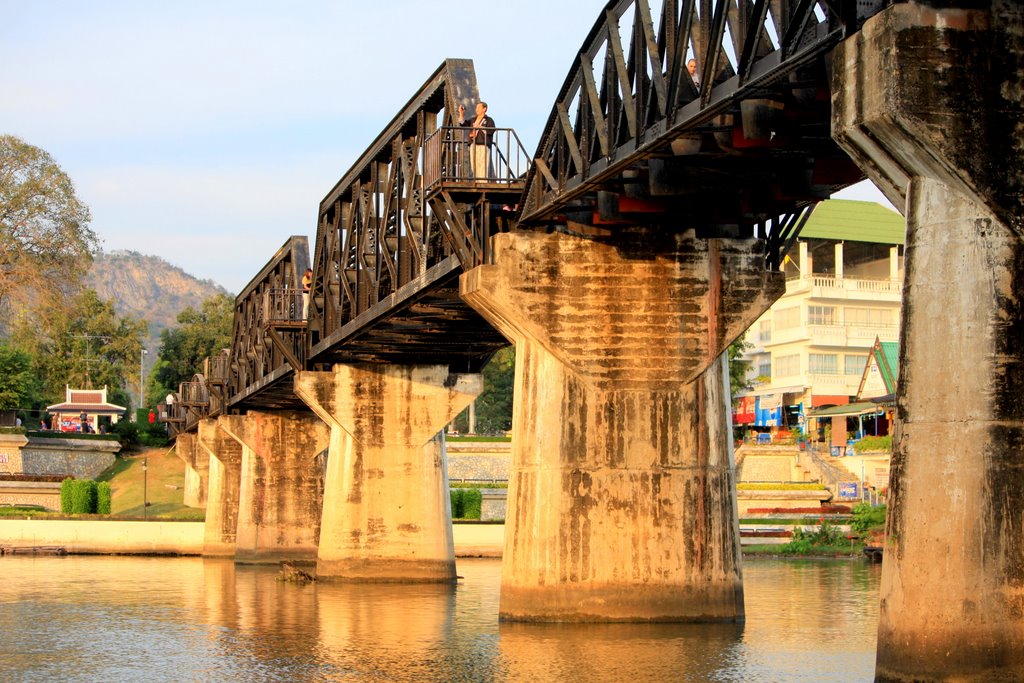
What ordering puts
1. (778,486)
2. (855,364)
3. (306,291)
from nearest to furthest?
(306,291) < (778,486) < (855,364)

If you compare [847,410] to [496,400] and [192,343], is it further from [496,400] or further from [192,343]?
[192,343]

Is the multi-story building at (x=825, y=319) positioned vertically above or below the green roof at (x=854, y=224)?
below

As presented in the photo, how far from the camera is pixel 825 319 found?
120 m

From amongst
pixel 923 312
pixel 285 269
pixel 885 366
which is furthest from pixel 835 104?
pixel 885 366

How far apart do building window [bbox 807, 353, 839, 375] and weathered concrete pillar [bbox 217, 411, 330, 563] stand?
4914 cm

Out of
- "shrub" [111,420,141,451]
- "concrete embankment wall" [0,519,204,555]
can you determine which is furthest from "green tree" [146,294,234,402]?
"concrete embankment wall" [0,519,204,555]

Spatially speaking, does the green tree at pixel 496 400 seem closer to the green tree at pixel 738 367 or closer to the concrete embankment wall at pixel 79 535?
the green tree at pixel 738 367

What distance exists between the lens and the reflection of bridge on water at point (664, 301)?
1891 centimetres

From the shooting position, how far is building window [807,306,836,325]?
11944 centimetres

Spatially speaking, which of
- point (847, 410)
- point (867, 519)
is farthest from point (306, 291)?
point (847, 410)

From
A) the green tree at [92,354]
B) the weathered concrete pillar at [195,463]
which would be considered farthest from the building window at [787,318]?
the green tree at [92,354]

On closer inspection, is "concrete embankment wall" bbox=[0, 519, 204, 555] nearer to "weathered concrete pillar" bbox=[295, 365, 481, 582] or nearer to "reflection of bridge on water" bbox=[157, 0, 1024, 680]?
"reflection of bridge on water" bbox=[157, 0, 1024, 680]

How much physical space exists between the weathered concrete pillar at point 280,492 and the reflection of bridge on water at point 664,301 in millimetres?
7247

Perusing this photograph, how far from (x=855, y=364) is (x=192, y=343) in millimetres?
82852
